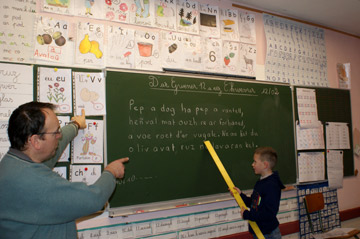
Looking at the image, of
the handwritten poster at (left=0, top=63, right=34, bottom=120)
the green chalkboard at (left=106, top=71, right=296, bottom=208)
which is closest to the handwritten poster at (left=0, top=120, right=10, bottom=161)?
the handwritten poster at (left=0, top=63, right=34, bottom=120)

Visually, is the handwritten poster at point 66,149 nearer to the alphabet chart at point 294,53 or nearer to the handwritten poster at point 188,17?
the handwritten poster at point 188,17

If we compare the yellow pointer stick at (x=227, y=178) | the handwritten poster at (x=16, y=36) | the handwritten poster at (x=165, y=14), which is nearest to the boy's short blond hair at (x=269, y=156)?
the yellow pointer stick at (x=227, y=178)

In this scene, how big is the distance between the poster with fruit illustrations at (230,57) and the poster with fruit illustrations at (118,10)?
1135 mm

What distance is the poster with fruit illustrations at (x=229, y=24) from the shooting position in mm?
3168

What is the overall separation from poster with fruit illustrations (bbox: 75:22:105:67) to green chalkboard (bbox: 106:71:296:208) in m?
0.22

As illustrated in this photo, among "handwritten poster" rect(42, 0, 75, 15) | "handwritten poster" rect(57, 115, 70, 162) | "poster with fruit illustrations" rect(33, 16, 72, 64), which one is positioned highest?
"handwritten poster" rect(42, 0, 75, 15)

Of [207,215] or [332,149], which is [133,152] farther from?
[332,149]

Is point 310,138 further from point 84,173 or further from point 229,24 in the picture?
point 84,173

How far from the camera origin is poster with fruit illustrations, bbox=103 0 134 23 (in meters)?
2.59

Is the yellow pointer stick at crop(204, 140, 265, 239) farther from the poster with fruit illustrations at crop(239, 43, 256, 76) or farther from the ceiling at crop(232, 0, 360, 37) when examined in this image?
the ceiling at crop(232, 0, 360, 37)

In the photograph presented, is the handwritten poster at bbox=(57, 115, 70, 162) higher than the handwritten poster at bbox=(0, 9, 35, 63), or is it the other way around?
the handwritten poster at bbox=(0, 9, 35, 63)

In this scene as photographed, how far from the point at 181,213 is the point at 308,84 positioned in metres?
2.45

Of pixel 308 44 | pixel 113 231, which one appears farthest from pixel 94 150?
pixel 308 44

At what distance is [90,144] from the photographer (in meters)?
2.38
